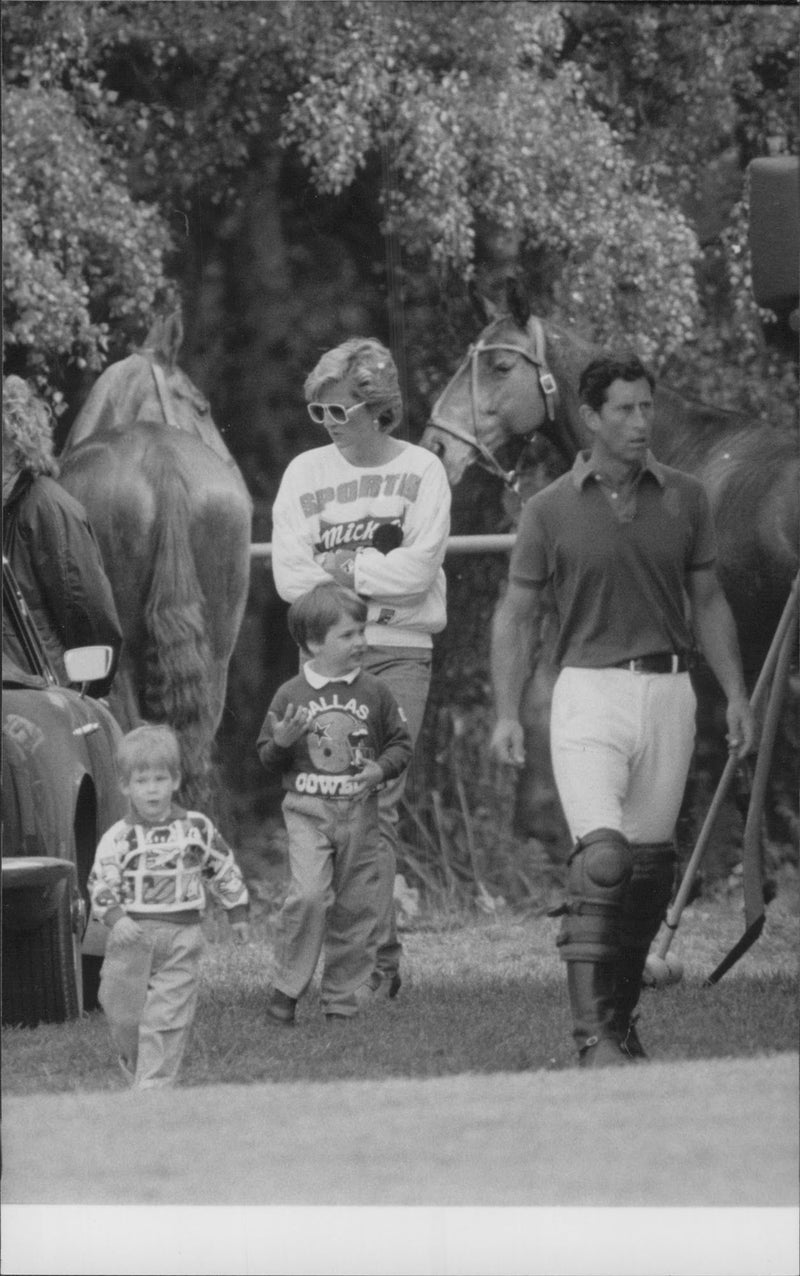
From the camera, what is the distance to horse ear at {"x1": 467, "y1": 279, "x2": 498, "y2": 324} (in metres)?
8.60

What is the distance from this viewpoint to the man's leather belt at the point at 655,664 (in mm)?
7746

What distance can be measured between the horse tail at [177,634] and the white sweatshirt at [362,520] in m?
0.38

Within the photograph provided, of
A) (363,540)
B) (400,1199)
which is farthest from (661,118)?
(400,1199)

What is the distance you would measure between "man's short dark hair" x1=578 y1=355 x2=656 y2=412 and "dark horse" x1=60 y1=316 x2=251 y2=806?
4.05ft

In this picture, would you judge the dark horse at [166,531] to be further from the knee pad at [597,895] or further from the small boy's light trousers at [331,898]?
the knee pad at [597,895]

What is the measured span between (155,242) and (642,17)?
65.4 inches

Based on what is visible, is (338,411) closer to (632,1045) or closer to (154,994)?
(154,994)

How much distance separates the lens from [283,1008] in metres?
8.20

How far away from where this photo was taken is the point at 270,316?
8578mm

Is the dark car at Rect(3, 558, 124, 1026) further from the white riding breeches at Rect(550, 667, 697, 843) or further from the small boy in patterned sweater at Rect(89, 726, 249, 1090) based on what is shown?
the white riding breeches at Rect(550, 667, 697, 843)

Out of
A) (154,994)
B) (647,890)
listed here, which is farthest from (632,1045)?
(154,994)

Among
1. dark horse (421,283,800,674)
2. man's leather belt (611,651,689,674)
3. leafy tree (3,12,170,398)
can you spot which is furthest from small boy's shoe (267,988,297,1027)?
leafy tree (3,12,170,398)

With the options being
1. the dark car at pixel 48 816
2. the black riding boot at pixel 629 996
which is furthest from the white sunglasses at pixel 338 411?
the black riding boot at pixel 629 996

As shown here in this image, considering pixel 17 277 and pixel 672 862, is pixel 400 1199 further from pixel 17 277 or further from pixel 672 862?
pixel 17 277
